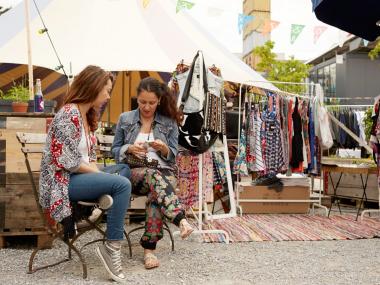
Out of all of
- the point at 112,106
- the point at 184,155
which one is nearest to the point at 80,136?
the point at 184,155

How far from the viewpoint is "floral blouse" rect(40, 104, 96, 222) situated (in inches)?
125

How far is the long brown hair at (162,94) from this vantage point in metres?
3.97

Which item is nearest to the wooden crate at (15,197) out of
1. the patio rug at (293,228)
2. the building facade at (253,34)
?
the patio rug at (293,228)

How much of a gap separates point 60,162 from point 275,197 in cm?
403

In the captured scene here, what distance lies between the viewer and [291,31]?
40.8 feet

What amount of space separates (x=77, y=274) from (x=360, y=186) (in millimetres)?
4934

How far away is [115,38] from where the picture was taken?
7.81 metres

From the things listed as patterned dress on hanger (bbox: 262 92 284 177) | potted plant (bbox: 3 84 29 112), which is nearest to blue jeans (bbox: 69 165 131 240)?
potted plant (bbox: 3 84 29 112)

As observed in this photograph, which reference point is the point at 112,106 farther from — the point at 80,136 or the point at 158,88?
the point at 80,136

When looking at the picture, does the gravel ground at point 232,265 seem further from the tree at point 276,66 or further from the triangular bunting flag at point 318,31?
the tree at point 276,66

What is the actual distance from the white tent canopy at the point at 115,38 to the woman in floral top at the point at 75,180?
4.09m

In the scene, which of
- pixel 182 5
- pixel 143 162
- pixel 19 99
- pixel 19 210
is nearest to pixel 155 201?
pixel 143 162

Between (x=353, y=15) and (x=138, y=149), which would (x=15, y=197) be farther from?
(x=353, y=15)

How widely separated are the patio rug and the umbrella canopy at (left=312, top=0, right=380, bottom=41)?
1.95 metres
